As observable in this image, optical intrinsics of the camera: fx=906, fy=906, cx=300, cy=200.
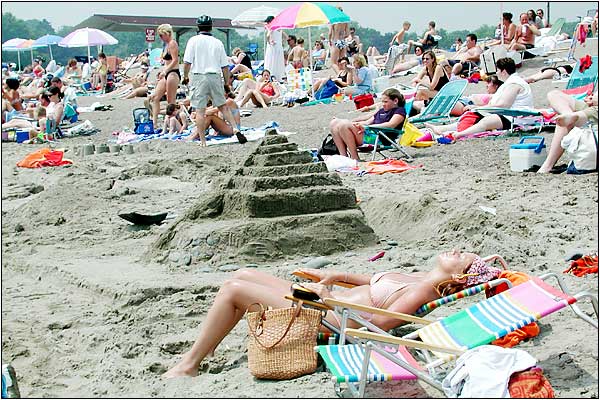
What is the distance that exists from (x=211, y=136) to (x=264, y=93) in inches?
224

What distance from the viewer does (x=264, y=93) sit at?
19375 millimetres

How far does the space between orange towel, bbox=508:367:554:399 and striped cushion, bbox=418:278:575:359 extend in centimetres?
24

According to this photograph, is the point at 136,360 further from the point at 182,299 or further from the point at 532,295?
the point at 532,295

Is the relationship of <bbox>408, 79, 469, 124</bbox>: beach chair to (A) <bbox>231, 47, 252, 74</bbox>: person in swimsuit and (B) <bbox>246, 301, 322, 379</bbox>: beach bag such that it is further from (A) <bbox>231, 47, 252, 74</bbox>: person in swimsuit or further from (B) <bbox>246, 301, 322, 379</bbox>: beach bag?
(A) <bbox>231, 47, 252, 74</bbox>: person in swimsuit

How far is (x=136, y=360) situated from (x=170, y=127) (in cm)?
1014

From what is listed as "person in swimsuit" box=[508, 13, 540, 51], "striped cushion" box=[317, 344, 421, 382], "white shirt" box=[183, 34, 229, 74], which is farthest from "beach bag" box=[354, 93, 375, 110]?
"striped cushion" box=[317, 344, 421, 382]

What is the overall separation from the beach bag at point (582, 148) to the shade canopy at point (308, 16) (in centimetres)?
1197

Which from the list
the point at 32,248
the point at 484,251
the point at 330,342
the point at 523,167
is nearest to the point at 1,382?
the point at 330,342

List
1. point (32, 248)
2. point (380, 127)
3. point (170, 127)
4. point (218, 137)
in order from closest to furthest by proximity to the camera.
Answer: point (32, 248) < point (380, 127) < point (218, 137) < point (170, 127)

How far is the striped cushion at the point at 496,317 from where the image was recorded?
3.84 meters

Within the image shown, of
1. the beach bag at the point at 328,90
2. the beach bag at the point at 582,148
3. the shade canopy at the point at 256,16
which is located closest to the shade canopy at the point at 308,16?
the beach bag at the point at 328,90

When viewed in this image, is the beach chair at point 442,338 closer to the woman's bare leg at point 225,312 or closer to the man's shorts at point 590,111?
the woman's bare leg at point 225,312

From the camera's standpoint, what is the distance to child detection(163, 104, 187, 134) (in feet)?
48.4

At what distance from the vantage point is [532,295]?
161 inches
